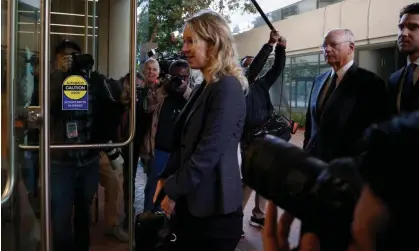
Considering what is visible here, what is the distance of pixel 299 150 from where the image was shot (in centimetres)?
70

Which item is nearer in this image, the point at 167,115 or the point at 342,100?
the point at 342,100

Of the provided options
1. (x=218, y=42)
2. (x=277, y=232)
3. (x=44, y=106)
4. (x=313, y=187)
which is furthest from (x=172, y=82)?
(x=313, y=187)

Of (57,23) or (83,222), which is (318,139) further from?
(83,222)

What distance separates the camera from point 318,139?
4.72 ft

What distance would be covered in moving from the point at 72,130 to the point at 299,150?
154 cm

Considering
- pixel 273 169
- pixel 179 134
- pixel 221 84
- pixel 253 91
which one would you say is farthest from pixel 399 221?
pixel 253 91

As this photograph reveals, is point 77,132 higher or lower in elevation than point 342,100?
lower

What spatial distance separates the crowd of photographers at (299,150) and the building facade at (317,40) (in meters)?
0.16

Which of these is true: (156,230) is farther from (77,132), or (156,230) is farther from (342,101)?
(342,101)

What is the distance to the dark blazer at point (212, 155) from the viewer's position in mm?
1712

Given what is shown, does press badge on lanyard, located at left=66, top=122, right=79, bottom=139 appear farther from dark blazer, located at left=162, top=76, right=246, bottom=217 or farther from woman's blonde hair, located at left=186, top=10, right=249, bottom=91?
woman's blonde hair, located at left=186, top=10, right=249, bottom=91

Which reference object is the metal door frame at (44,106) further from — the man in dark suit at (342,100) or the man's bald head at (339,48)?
the man's bald head at (339,48)

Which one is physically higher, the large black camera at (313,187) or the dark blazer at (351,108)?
the dark blazer at (351,108)

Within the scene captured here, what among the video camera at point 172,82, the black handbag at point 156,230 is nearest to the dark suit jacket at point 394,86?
the black handbag at point 156,230
